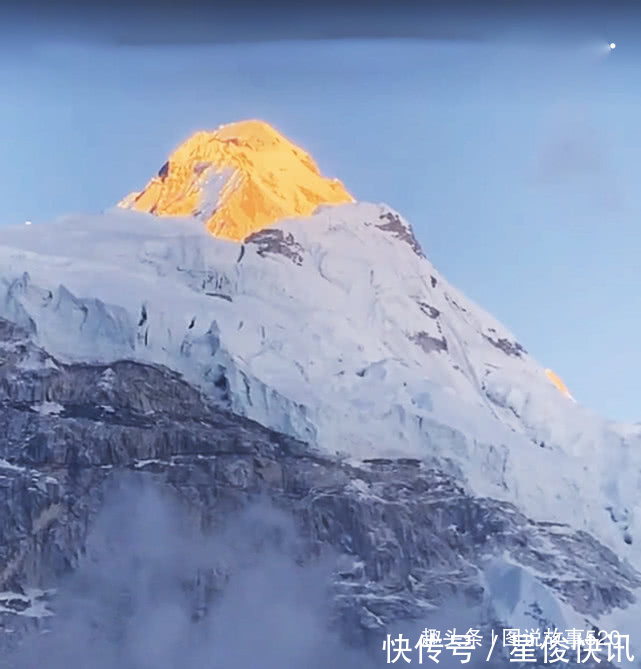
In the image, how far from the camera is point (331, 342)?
451 cm

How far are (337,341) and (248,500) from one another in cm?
57

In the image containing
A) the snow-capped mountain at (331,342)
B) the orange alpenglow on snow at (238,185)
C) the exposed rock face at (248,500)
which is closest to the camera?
the exposed rock face at (248,500)

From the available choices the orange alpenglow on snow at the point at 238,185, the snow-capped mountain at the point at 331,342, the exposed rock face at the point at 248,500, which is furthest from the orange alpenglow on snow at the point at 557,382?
the orange alpenglow on snow at the point at 238,185

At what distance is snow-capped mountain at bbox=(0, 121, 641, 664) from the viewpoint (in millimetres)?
4426

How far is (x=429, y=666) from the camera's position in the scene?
4145mm

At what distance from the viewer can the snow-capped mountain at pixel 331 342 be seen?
4.43m

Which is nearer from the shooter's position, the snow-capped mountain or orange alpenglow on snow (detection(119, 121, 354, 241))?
the snow-capped mountain

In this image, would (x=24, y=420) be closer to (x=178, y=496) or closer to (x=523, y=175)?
(x=178, y=496)

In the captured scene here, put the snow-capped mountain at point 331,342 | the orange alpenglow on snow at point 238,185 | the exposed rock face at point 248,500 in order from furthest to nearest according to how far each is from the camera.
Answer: the orange alpenglow on snow at point 238,185, the snow-capped mountain at point 331,342, the exposed rock face at point 248,500

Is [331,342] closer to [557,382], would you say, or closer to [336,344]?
[336,344]

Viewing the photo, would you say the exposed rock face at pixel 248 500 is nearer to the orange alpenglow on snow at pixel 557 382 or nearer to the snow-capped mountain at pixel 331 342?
the snow-capped mountain at pixel 331 342

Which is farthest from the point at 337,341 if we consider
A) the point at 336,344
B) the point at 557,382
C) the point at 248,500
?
the point at 557,382

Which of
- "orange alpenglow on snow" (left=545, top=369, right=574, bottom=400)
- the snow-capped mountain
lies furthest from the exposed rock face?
"orange alpenglow on snow" (left=545, top=369, right=574, bottom=400)

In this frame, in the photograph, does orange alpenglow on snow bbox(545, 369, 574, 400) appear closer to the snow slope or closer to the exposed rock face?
the snow slope
